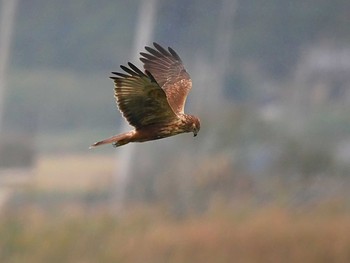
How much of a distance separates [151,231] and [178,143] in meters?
0.89

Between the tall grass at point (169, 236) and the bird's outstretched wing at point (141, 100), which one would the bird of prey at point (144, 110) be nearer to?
the bird's outstretched wing at point (141, 100)

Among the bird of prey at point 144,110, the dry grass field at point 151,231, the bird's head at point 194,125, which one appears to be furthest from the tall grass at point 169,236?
the bird of prey at point 144,110

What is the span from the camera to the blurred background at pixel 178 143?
1162 centimetres

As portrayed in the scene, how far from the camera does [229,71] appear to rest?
12008mm

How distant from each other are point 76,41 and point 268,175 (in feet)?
7.07

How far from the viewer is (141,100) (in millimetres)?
4824

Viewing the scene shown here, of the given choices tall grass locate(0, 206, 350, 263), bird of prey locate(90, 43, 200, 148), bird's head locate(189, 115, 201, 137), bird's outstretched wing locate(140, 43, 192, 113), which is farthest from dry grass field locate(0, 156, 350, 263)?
bird of prey locate(90, 43, 200, 148)

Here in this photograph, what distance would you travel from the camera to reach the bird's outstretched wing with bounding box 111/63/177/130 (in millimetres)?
4742

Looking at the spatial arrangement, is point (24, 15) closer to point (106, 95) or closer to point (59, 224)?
point (106, 95)

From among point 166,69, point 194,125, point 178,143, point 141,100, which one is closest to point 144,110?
point 141,100

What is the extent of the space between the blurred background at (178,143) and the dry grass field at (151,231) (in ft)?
0.05

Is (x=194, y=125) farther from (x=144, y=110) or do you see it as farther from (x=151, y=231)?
(x=151, y=231)

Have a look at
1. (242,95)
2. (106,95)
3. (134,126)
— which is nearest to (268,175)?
(242,95)

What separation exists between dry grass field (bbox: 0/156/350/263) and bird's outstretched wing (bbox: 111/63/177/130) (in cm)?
673
